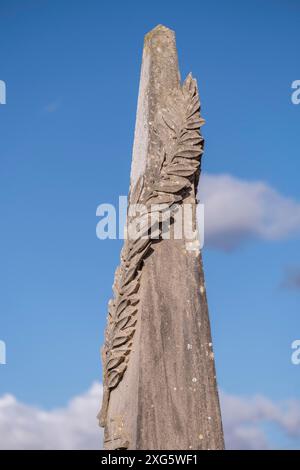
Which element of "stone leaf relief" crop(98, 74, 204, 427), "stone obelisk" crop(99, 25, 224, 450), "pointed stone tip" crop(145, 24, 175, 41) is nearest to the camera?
"stone obelisk" crop(99, 25, 224, 450)

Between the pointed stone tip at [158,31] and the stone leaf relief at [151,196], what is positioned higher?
the pointed stone tip at [158,31]

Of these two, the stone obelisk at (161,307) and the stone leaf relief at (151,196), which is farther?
the stone leaf relief at (151,196)

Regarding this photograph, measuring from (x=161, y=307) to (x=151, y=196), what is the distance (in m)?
1.12

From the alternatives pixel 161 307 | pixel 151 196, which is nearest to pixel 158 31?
pixel 151 196

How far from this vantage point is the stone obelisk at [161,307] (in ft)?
20.9

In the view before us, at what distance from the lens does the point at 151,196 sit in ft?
23.3

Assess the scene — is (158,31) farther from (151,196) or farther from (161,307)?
(161,307)

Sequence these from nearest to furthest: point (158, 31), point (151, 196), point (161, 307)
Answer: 1. point (161, 307)
2. point (151, 196)
3. point (158, 31)

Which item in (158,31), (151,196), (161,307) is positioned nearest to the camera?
(161,307)

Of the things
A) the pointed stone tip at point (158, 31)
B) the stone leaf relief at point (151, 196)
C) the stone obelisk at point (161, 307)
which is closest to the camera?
the stone obelisk at point (161, 307)

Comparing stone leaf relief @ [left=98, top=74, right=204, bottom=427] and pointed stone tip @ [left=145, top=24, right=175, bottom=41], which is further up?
pointed stone tip @ [left=145, top=24, right=175, bottom=41]

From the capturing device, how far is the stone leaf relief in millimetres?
6863

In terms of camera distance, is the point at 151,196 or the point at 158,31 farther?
the point at 158,31

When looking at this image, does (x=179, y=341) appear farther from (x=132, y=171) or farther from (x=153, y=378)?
(x=132, y=171)
